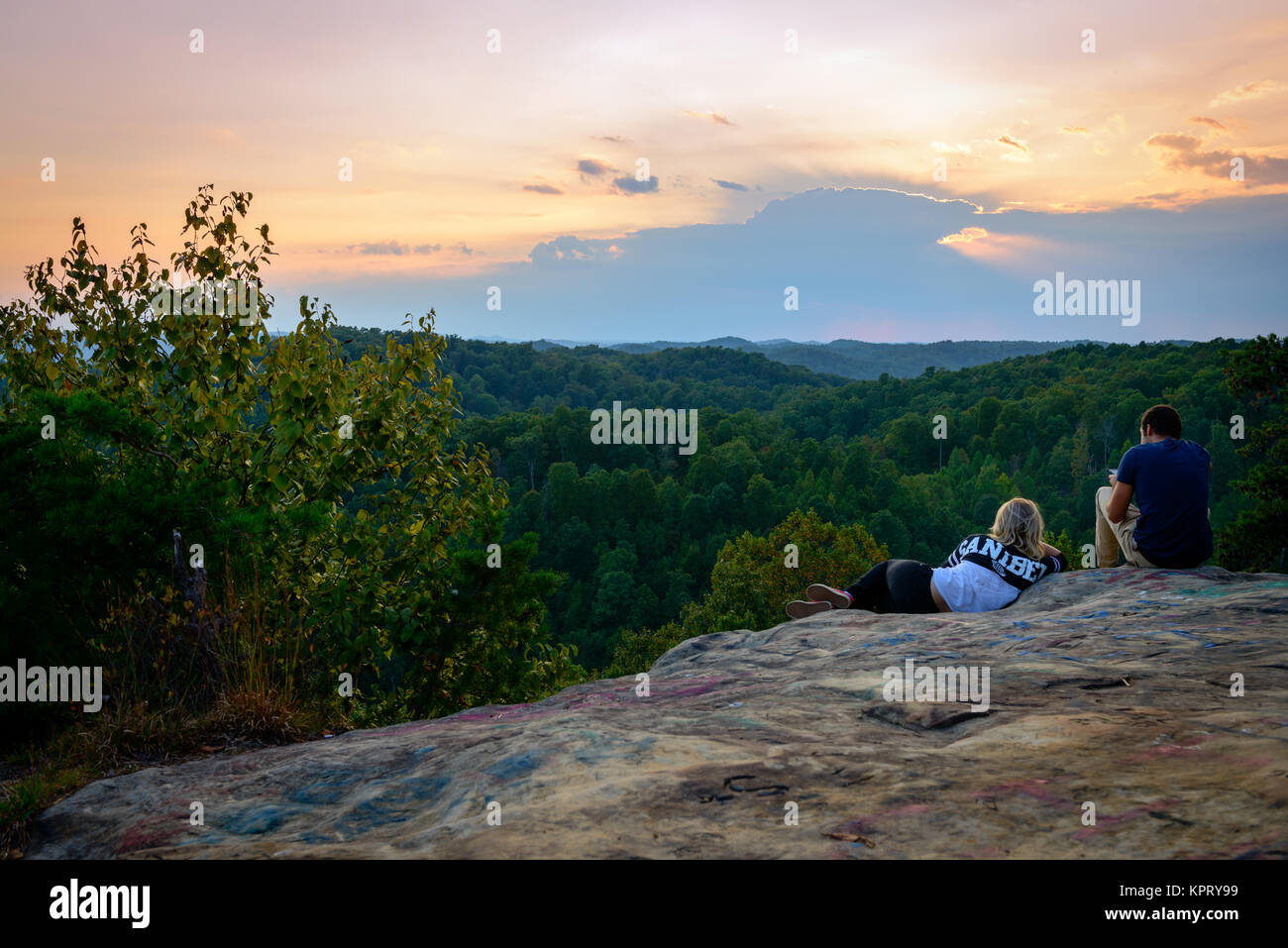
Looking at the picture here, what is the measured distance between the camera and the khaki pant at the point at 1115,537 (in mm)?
7359

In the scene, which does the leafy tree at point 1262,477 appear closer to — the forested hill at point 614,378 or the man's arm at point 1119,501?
the man's arm at point 1119,501

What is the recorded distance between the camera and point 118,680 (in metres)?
5.20

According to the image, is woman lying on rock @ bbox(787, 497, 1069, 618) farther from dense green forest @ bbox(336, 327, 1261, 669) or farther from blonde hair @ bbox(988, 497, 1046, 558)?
dense green forest @ bbox(336, 327, 1261, 669)

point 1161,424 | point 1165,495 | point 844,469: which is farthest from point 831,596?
Answer: point 844,469

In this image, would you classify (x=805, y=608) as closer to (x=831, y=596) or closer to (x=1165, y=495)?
(x=831, y=596)

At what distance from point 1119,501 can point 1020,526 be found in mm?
1012

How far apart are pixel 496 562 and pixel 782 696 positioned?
6445 mm

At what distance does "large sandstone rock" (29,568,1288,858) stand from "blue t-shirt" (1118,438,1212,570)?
197 cm

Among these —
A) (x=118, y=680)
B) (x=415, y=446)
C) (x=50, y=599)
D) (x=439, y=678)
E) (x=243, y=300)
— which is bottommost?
(x=439, y=678)

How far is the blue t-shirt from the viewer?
6863mm

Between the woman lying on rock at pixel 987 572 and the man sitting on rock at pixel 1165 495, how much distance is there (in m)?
0.71

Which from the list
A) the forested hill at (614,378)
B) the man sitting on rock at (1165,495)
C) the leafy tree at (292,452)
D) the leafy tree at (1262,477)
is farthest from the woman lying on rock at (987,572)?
the forested hill at (614,378)
